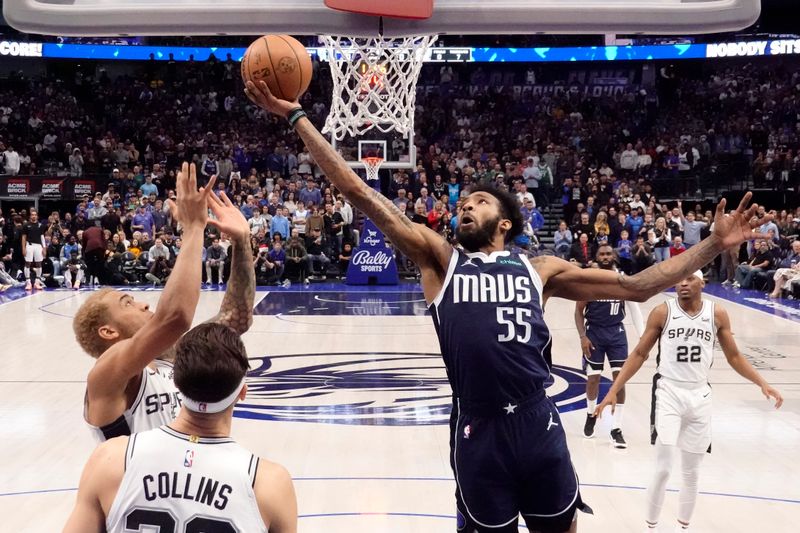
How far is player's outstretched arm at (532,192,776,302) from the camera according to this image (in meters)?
Answer: 3.35

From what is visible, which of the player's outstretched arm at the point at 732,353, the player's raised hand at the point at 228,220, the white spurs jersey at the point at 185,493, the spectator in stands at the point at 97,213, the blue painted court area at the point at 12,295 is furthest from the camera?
the spectator in stands at the point at 97,213

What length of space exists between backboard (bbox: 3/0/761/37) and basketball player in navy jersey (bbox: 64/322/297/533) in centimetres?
479

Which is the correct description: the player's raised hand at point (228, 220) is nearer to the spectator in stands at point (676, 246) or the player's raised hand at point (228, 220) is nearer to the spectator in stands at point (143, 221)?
the spectator in stands at point (676, 246)

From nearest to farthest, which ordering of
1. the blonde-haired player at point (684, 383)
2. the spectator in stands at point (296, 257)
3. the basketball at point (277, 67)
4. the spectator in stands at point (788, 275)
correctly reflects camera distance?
the basketball at point (277, 67), the blonde-haired player at point (684, 383), the spectator in stands at point (788, 275), the spectator in stands at point (296, 257)

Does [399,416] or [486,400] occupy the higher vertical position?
[486,400]

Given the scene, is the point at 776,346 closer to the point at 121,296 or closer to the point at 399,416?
the point at 399,416

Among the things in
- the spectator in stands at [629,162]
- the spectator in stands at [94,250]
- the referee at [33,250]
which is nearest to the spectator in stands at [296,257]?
the spectator in stands at [94,250]

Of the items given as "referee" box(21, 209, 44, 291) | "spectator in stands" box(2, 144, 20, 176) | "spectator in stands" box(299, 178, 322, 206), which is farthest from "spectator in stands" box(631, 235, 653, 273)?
"spectator in stands" box(2, 144, 20, 176)

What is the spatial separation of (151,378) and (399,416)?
512 centimetres

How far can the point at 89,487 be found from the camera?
2.10 metres

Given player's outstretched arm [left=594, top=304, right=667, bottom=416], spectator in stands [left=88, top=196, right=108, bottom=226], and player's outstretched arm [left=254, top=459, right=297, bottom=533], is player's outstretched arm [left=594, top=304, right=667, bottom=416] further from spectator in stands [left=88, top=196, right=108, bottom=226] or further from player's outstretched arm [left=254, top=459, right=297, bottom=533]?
spectator in stands [left=88, top=196, right=108, bottom=226]

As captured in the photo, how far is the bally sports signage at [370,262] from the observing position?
18.5 meters

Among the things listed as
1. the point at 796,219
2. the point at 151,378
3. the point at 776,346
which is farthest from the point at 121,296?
the point at 796,219

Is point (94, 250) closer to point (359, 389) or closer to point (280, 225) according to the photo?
point (280, 225)
